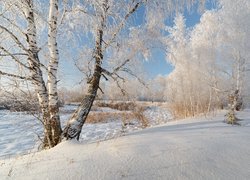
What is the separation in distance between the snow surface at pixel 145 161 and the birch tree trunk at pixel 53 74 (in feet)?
2.74

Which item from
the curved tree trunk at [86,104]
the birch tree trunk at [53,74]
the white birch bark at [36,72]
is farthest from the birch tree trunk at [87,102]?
the white birch bark at [36,72]

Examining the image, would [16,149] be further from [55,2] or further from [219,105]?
[219,105]

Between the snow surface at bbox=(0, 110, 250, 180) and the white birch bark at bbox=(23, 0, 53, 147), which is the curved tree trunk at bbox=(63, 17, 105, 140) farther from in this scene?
the snow surface at bbox=(0, 110, 250, 180)

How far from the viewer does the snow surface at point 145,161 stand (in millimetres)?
2338

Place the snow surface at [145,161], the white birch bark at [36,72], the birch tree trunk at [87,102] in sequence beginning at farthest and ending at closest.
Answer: the birch tree trunk at [87,102]
the white birch bark at [36,72]
the snow surface at [145,161]

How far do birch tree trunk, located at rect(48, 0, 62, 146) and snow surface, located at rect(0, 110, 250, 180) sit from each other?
32.9 inches

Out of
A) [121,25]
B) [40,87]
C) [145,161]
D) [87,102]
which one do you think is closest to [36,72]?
[40,87]

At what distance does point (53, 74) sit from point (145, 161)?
2.43m

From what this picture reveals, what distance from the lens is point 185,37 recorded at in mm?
14383

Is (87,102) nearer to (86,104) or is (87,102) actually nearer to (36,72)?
(86,104)

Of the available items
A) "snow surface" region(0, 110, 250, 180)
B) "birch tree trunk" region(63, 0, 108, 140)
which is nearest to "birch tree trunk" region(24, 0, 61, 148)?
"birch tree trunk" region(63, 0, 108, 140)

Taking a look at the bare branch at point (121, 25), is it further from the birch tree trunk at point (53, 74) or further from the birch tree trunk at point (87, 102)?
the birch tree trunk at point (53, 74)

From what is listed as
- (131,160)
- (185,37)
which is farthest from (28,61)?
(185,37)

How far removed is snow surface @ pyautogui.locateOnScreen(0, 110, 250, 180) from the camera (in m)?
2.34
